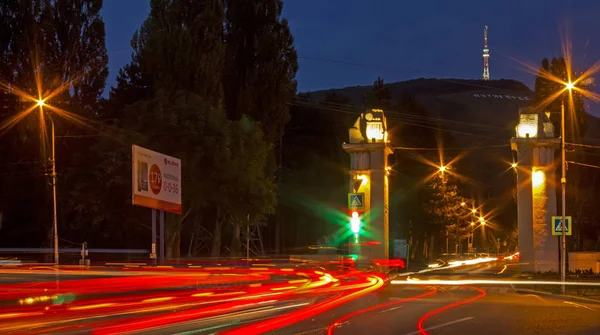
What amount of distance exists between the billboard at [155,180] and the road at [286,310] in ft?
25.2

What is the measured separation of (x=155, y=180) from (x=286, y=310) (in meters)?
21.2

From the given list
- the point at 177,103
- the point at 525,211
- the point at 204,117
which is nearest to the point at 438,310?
the point at 525,211

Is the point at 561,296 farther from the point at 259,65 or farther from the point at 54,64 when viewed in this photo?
the point at 54,64

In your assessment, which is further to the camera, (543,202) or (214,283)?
(543,202)

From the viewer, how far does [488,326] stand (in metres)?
17.2

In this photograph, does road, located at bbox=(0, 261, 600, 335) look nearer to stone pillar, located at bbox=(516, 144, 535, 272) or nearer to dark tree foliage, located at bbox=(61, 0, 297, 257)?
stone pillar, located at bbox=(516, 144, 535, 272)

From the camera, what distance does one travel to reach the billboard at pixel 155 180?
3862 cm

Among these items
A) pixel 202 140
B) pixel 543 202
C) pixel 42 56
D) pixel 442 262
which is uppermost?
pixel 42 56

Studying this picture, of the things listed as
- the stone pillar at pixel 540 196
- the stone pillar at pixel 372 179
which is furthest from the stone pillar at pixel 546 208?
the stone pillar at pixel 372 179

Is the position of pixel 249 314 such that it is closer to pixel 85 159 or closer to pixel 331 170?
pixel 85 159

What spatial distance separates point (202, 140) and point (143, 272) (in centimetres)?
1568

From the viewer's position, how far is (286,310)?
20141mm

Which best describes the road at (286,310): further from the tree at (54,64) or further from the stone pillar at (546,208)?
the tree at (54,64)

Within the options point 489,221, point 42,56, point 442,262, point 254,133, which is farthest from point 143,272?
point 489,221
